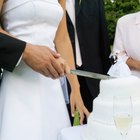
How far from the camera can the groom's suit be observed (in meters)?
3.48

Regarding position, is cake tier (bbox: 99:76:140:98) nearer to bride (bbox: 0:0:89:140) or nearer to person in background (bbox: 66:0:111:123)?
bride (bbox: 0:0:89:140)

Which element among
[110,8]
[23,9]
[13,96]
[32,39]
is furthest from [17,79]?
[110,8]

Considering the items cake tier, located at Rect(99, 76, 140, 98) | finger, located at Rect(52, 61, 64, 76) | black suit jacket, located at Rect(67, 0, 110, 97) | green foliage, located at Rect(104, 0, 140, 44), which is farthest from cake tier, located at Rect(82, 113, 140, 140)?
green foliage, located at Rect(104, 0, 140, 44)

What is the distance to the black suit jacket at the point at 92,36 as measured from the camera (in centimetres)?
348

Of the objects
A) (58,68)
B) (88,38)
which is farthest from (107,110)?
(88,38)

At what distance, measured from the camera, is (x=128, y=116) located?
165cm

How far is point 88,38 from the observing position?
3.55m

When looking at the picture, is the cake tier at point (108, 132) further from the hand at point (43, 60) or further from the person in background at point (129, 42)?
the person in background at point (129, 42)

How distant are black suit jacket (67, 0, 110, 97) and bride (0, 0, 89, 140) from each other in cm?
144

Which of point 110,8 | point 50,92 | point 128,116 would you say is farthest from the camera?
point 110,8

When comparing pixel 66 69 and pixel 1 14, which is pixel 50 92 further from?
pixel 1 14

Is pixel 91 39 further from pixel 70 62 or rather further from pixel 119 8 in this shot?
pixel 119 8

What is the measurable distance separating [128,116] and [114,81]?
0.19m

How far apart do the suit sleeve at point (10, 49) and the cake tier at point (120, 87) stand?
15.1 inches
